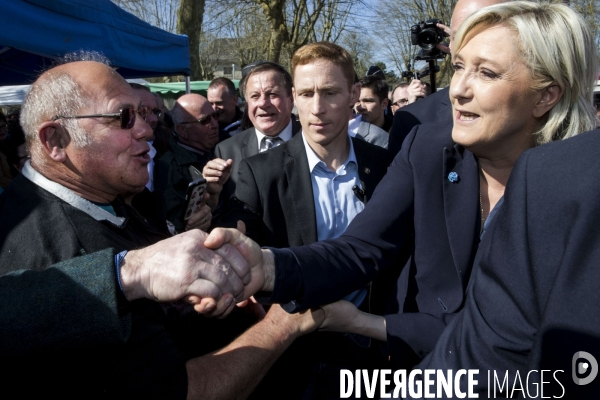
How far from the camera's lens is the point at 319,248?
2.05 m

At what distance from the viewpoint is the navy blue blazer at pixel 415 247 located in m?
1.87

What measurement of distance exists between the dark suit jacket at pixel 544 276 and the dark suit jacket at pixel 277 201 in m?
1.65

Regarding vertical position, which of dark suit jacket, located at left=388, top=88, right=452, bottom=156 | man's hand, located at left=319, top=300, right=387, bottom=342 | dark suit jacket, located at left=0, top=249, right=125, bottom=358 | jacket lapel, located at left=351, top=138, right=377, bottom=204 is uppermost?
dark suit jacket, located at left=388, top=88, right=452, bottom=156

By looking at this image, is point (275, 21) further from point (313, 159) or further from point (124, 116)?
point (124, 116)

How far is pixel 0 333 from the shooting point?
1.33 metres

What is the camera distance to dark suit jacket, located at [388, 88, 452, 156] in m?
3.47

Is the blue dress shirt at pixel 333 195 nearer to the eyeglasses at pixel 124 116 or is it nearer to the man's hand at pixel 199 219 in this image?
the man's hand at pixel 199 219

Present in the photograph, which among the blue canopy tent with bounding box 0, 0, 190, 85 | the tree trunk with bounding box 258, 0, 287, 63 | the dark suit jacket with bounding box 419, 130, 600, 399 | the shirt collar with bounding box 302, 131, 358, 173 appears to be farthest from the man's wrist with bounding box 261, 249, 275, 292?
the tree trunk with bounding box 258, 0, 287, 63

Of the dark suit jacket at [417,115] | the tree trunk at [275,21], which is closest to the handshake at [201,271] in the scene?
the dark suit jacket at [417,115]

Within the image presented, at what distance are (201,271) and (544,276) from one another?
1.03 metres

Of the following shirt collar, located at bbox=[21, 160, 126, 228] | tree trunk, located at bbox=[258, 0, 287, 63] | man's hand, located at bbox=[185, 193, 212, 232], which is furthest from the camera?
tree trunk, located at bbox=[258, 0, 287, 63]

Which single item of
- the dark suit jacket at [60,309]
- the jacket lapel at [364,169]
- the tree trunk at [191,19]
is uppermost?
the tree trunk at [191,19]

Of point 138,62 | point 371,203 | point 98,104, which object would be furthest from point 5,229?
point 138,62

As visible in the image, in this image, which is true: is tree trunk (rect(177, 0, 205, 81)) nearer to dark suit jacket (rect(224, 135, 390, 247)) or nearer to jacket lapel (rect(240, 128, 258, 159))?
jacket lapel (rect(240, 128, 258, 159))
